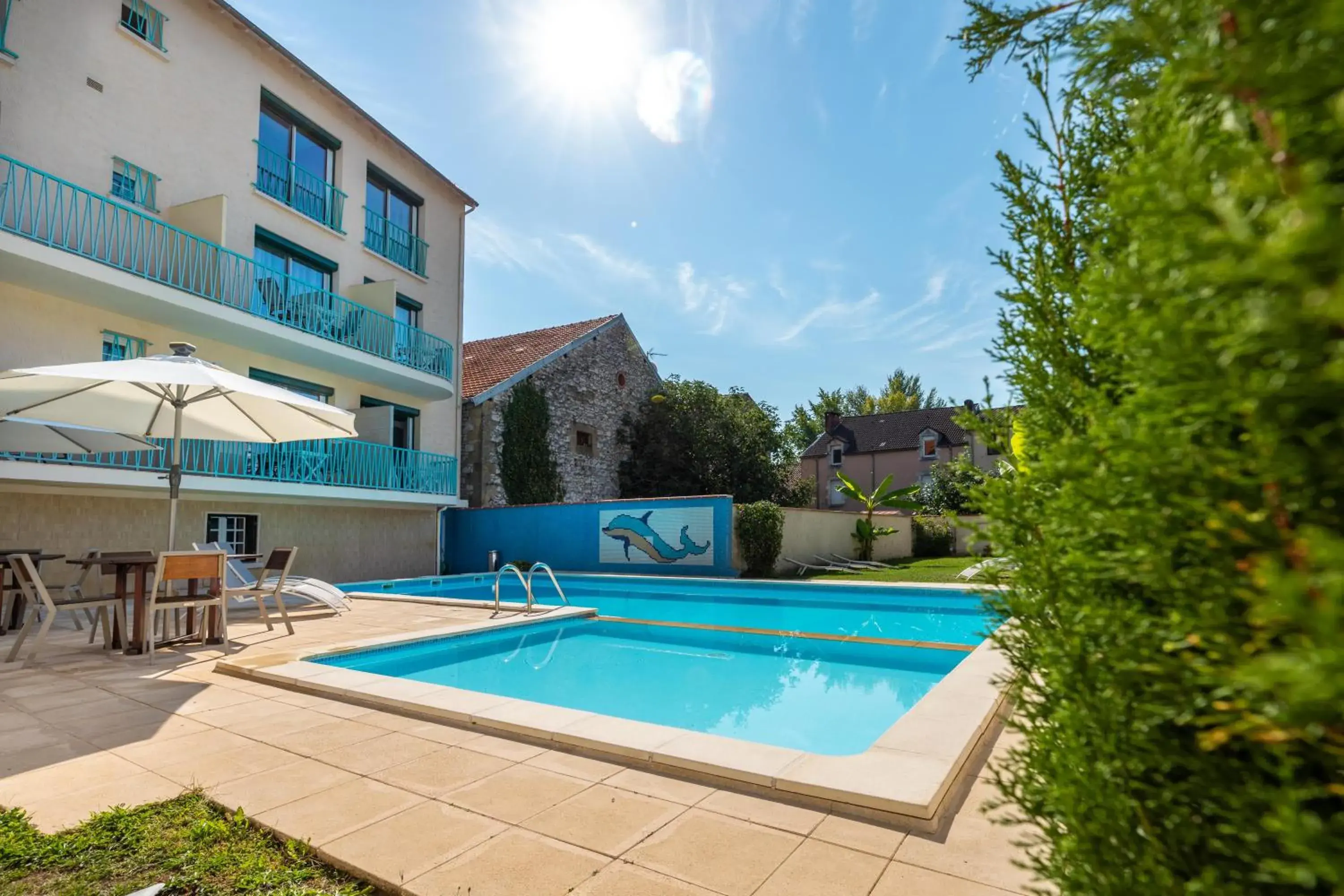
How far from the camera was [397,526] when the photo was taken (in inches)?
717

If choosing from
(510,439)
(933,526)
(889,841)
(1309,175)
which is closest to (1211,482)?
(1309,175)

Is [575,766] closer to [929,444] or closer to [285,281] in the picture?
[285,281]

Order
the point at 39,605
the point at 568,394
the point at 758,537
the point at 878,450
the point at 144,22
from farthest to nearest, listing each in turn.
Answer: the point at 878,450, the point at 568,394, the point at 758,537, the point at 144,22, the point at 39,605

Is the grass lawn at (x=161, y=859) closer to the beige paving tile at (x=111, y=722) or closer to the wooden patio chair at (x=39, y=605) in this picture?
the beige paving tile at (x=111, y=722)

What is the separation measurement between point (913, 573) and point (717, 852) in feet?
48.6

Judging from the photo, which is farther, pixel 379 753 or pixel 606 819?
pixel 379 753

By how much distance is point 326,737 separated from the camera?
4238 mm

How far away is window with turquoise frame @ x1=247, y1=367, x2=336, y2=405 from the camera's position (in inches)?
563

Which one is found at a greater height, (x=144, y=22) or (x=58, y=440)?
(x=144, y=22)

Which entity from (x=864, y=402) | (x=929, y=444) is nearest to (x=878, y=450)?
(x=929, y=444)

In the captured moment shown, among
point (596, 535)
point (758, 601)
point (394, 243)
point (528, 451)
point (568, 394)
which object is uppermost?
point (394, 243)

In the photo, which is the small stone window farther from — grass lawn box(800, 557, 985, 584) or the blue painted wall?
grass lawn box(800, 557, 985, 584)

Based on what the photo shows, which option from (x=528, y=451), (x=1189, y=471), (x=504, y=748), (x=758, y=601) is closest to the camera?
(x=1189, y=471)

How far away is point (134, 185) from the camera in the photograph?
12.2 meters
